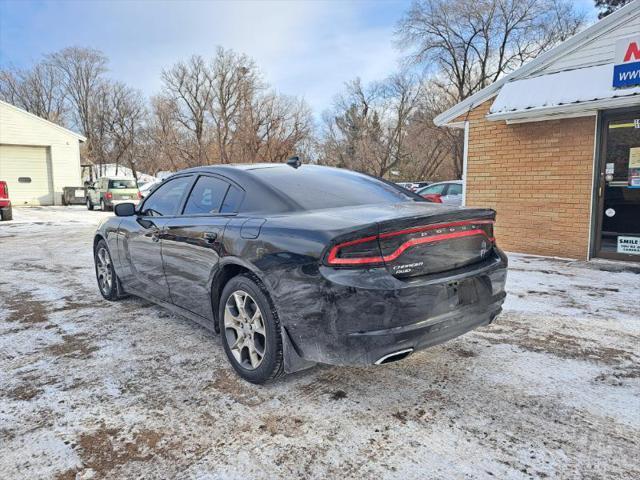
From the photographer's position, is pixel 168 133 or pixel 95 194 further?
pixel 168 133

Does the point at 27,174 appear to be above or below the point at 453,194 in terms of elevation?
above

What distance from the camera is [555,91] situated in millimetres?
6836

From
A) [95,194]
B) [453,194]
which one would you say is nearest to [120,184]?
[95,194]

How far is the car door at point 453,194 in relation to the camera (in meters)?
11.8

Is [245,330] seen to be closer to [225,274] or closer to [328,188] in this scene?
[225,274]

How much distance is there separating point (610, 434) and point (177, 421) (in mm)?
2294

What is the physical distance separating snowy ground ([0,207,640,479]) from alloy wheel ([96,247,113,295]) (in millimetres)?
706

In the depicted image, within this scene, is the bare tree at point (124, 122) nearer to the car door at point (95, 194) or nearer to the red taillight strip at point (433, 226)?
the car door at point (95, 194)

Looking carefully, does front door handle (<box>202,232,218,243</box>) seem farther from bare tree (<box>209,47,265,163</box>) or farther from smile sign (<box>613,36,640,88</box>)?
bare tree (<box>209,47,265,163</box>)

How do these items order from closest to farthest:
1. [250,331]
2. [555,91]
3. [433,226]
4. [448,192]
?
[433,226], [250,331], [555,91], [448,192]

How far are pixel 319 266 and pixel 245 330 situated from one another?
2.83ft

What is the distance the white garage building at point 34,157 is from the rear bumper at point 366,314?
2509cm

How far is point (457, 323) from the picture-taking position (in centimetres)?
256

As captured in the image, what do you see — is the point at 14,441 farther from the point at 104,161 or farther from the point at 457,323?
the point at 104,161
